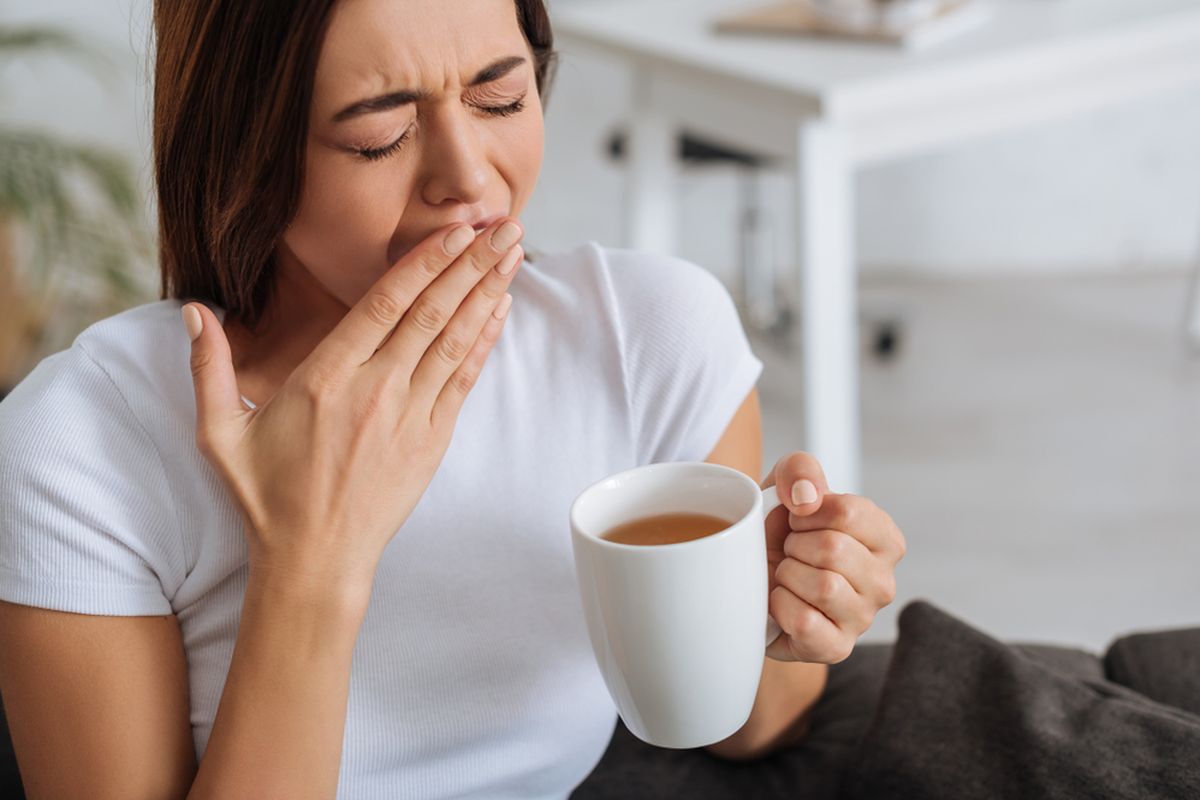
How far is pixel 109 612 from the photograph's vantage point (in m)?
0.81

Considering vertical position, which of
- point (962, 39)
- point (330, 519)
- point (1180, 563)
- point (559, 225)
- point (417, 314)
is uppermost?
point (962, 39)

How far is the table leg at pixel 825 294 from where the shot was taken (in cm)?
187

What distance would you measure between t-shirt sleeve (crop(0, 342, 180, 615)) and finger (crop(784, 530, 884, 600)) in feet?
1.39

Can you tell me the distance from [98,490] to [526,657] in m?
0.32

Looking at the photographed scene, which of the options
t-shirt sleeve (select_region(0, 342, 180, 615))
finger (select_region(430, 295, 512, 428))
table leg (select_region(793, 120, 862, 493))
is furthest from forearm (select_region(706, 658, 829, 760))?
table leg (select_region(793, 120, 862, 493))

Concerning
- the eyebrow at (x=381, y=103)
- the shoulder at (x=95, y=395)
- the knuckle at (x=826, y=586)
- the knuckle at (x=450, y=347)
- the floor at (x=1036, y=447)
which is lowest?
the floor at (x=1036, y=447)

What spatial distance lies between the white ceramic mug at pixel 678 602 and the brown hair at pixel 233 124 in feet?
0.97

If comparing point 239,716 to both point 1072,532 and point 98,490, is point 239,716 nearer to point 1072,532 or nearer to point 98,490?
point 98,490

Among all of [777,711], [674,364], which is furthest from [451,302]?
[777,711]

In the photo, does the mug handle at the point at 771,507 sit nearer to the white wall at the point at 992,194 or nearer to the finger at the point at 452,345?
the finger at the point at 452,345

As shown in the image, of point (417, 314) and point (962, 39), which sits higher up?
point (962, 39)

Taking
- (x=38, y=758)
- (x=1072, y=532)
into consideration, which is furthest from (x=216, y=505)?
(x=1072, y=532)

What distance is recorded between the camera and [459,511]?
3.00 ft

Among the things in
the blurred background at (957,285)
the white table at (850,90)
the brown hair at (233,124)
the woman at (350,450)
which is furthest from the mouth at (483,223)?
the blurred background at (957,285)
